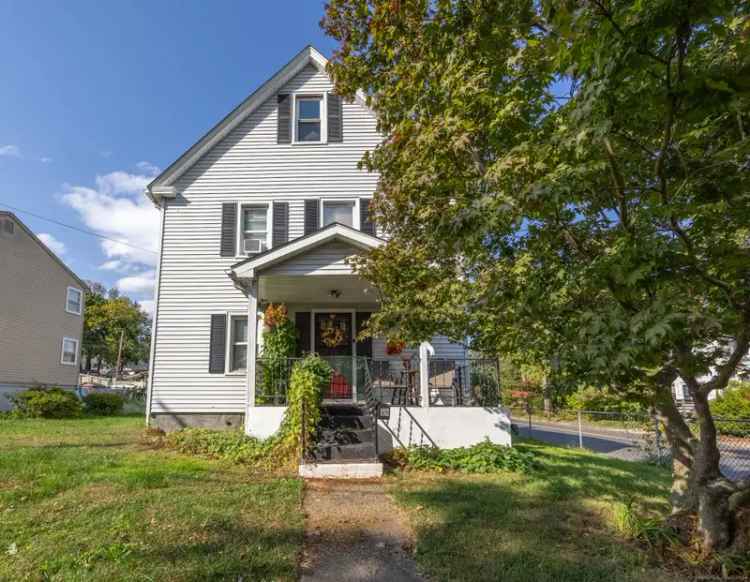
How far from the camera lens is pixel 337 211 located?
36.9ft

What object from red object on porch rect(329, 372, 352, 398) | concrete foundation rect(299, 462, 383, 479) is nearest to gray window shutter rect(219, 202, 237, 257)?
red object on porch rect(329, 372, 352, 398)

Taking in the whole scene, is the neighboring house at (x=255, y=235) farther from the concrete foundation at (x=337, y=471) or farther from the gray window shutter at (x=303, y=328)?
the concrete foundation at (x=337, y=471)

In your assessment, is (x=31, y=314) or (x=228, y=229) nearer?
(x=228, y=229)

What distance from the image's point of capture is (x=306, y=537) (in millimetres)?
4035

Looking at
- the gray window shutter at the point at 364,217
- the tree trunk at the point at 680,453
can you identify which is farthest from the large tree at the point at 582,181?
the gray window shutter at the point at 364,217

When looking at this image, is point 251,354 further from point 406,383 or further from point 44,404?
point 44,404

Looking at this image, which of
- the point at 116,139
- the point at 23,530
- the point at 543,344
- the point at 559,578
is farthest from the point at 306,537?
the point at 116,139

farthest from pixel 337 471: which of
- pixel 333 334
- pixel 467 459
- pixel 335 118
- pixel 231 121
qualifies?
pixel 231 121

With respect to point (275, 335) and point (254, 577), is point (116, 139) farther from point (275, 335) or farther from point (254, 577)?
point (254, 577)

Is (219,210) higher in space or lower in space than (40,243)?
lower

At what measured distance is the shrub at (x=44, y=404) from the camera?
49.3ft

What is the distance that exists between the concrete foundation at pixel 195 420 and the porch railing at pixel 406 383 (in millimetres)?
2132

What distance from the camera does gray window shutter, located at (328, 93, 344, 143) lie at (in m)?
11.6

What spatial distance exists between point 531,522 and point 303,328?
7.57m
